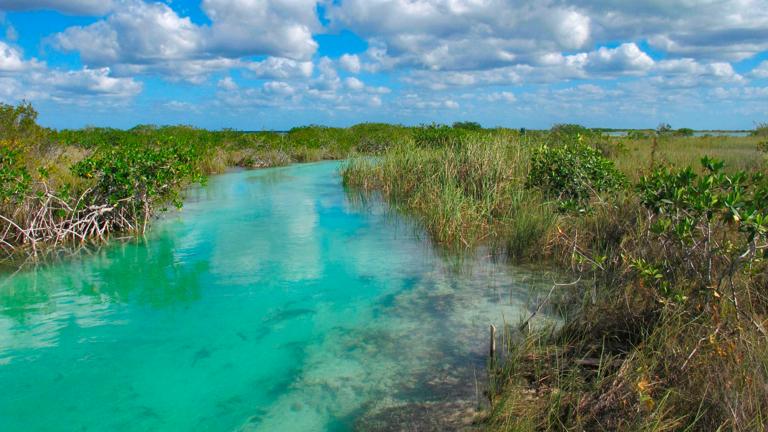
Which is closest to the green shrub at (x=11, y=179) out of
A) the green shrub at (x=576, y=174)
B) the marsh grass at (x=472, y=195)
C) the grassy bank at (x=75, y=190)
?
the grassy bank at (x=75, y=190)

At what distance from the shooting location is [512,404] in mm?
3516

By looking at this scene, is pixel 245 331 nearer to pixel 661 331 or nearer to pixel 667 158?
pixel 661 331

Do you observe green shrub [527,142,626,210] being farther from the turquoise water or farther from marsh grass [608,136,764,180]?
the turquoise water

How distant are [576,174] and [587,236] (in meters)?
1.75

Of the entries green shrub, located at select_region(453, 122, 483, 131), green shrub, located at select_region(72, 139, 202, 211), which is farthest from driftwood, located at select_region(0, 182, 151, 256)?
green shrub, located at select_region(453, 122, 483, 131)

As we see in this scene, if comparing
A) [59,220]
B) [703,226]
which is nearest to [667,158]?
[703,226]

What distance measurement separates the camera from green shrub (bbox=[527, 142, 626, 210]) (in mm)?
8648

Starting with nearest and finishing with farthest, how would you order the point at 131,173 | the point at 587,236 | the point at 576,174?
the point at 587,236, the point at 576,174, the point at 131,173

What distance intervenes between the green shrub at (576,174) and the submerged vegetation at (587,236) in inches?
1.0

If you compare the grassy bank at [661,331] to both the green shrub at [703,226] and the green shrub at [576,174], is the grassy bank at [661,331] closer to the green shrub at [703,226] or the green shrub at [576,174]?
the green shrub at [703,226]

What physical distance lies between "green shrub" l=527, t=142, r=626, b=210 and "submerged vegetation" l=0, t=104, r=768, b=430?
0.02 m

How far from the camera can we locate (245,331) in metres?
5.50

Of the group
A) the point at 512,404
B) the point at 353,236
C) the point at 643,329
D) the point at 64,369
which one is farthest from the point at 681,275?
the point at 353,236

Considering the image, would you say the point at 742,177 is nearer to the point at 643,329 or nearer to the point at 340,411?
the point at 643,329
